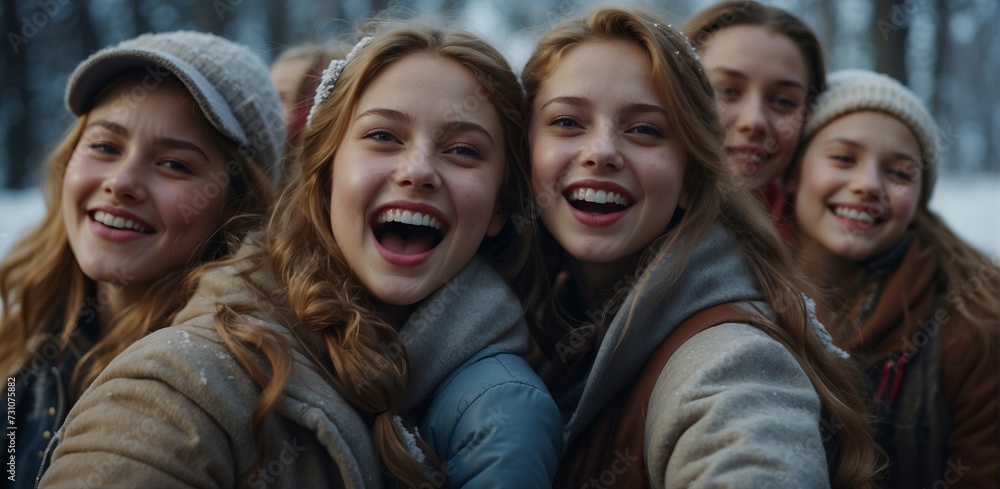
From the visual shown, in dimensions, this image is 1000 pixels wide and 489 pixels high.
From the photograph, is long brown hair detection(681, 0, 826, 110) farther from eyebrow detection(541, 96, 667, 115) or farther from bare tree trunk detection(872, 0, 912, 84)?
bare tree trunk detection(872, 0, 912, 84)

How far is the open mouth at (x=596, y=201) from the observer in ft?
8.28

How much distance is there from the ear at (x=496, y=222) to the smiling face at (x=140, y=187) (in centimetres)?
105

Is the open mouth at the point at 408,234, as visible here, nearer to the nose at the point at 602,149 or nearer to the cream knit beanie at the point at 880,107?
the nose at the point at 602,149

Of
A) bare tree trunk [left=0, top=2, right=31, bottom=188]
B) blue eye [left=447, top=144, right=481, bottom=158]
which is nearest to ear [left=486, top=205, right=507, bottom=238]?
blue eye [left=447, top=144, right=481, bottom=158]

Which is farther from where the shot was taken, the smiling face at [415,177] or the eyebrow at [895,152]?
the eyebrow at [895,152]

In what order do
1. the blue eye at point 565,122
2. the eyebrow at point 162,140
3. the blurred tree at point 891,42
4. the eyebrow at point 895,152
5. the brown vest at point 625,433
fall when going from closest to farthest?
the brown vest at point 625,433
the blue eye at point 565,122
the eyebrow at point 162,140
the eyebrow at point 895,152
the blurred tree at point 891,42

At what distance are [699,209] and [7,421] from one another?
102 inches

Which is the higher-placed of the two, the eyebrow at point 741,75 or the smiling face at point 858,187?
the eyebrow at point 741,75

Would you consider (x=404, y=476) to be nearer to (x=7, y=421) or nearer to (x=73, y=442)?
(x=73, y=442)

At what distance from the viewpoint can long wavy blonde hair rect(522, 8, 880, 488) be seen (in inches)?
92.4

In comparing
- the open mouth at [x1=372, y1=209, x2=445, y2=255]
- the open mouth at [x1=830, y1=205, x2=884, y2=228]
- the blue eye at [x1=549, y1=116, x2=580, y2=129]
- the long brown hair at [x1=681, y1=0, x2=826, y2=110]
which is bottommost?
the open mouth at [x1=372, y1=209, x2=445, y2=255]

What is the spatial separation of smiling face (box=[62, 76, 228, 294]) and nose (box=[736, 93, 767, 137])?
2201mm

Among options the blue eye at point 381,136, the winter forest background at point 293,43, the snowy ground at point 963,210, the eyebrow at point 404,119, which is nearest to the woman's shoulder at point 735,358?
the eyebrow at point 404,119

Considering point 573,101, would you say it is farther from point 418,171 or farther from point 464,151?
point 418,171
